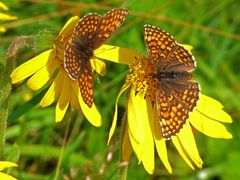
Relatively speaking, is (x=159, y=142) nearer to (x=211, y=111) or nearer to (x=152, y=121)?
(x=152, y=121)

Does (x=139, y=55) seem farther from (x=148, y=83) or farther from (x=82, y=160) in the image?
(x=82, y=160)

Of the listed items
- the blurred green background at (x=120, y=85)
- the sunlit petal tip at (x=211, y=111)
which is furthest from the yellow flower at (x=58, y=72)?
the blurred green background at (x=120, y=85)

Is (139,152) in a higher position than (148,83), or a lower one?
lower

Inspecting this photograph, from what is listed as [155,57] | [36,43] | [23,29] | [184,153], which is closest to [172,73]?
[155,57]

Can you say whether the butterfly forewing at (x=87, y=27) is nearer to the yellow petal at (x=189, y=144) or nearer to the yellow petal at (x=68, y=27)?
the yellow petal at (x=68, y=27)

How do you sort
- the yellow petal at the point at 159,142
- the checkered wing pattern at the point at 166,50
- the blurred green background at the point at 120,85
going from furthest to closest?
1. the blurred green background at the point at 120,85
2. the yellow petal at the point at 159,142
3. the checkered wing pattern at the point at 166,50

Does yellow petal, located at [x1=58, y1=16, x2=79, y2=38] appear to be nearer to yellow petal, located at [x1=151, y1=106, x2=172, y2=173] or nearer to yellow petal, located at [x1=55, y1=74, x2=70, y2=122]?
yellow petal, located at [x1=55, y1=74, x2=70, y2=122]

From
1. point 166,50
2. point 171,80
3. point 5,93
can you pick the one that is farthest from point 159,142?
point 5,93
